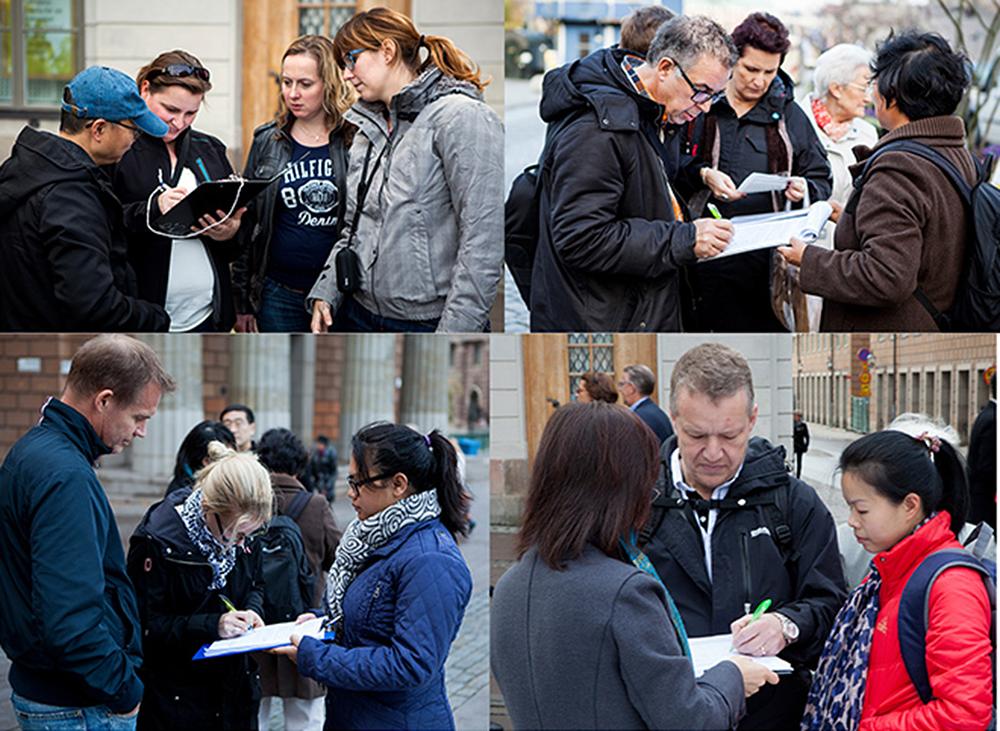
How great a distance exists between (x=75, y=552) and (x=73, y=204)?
1.01 meters

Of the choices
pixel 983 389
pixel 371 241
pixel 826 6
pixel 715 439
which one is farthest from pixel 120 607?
pixel 826 6

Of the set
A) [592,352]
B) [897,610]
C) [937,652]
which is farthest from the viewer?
[592,352]

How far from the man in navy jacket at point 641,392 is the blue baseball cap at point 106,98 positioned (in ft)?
5.00

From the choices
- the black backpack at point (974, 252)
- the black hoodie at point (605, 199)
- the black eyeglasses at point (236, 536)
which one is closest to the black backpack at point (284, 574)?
the black eyeglasses at point (236, 536)

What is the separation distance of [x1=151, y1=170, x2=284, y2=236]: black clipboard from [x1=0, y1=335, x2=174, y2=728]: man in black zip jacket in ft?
1.75

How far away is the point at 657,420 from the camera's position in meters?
3.37

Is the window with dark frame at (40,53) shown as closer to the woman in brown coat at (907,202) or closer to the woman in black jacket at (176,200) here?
the woman in black jacket at (176,200)

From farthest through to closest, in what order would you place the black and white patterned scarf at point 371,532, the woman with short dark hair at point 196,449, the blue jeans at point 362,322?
the woman with short dark hair at point 196,449
the blue jeans at point 362,322
the black and white patterned scarf at point 371,532

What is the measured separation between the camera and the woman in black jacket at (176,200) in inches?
137

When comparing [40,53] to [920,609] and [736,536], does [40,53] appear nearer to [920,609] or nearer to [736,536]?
[736,536]

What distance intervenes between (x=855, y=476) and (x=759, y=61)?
4.25 feet

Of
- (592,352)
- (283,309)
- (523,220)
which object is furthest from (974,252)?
(283,309)

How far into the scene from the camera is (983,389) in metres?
3.52

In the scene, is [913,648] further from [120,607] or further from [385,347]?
[385,347]
